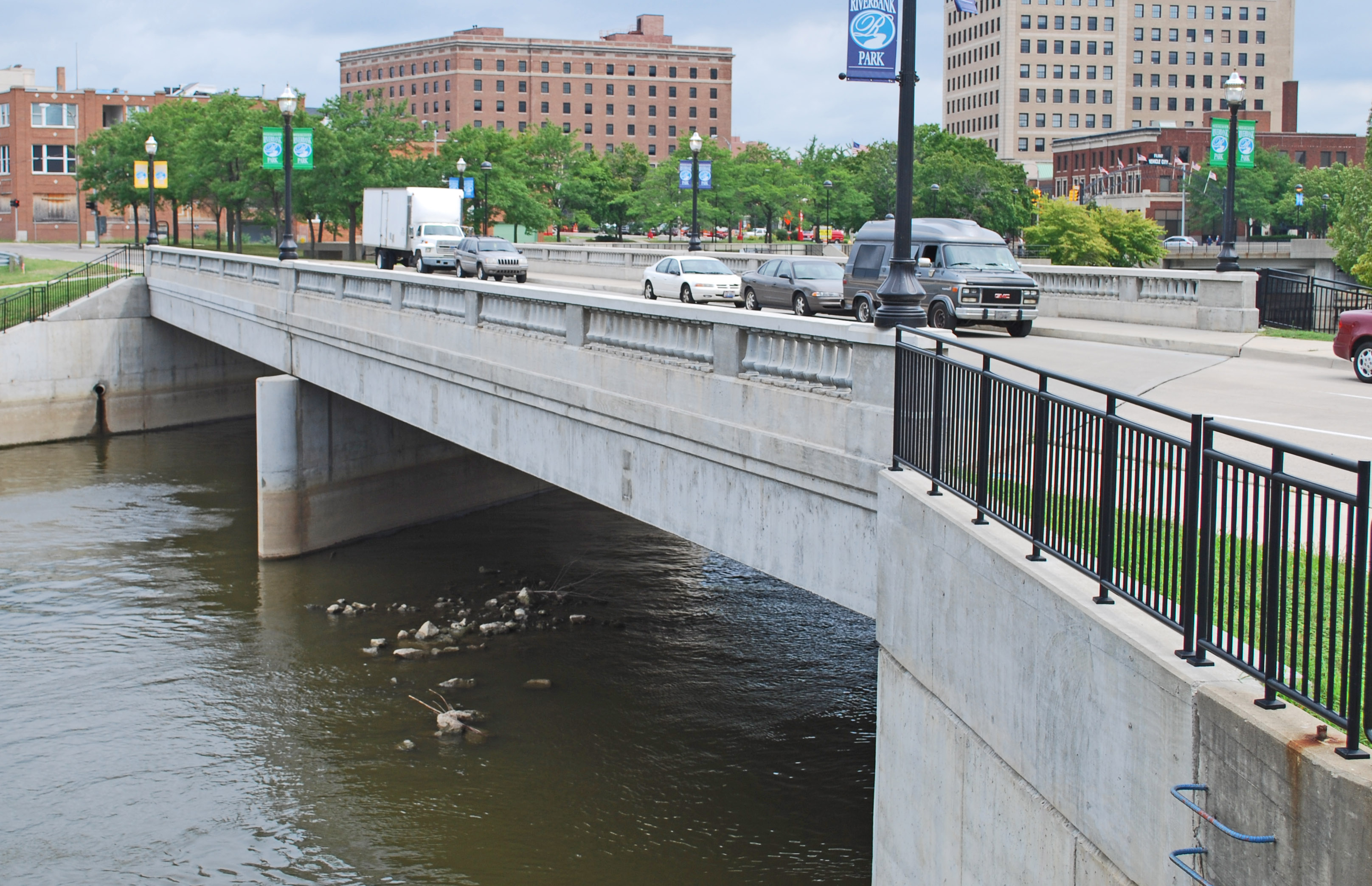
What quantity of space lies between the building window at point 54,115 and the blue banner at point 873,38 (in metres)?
109

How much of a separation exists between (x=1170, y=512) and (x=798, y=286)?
69.6 feet

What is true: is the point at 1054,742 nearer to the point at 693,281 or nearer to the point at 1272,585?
the point at 1272,585

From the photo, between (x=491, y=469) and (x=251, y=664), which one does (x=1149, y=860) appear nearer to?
(x=251, y=664)

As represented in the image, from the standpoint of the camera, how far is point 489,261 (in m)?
40.6

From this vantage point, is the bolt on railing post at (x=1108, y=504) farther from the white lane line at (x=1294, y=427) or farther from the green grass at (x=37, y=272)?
the green grass at (x=37, y=272)

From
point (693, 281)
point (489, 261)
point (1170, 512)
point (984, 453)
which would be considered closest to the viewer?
point (1170, 512)

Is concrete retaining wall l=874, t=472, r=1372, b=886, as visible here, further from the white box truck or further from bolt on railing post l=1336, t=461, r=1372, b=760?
the white box truck

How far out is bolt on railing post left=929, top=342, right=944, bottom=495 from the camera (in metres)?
9.14

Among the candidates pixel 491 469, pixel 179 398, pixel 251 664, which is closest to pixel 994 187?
pixel 179 398

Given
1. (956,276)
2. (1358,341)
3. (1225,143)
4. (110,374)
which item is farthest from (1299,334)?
(110,374)

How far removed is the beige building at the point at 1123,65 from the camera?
163m

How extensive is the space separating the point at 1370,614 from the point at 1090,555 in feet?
7.47

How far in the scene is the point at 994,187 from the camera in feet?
305

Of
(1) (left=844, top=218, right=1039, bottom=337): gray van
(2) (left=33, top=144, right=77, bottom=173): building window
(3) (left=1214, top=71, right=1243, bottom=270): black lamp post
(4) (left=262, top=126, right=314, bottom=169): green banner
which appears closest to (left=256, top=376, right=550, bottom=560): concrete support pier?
(4) (left=262, top=126, right=314, bottom=169): green banner
